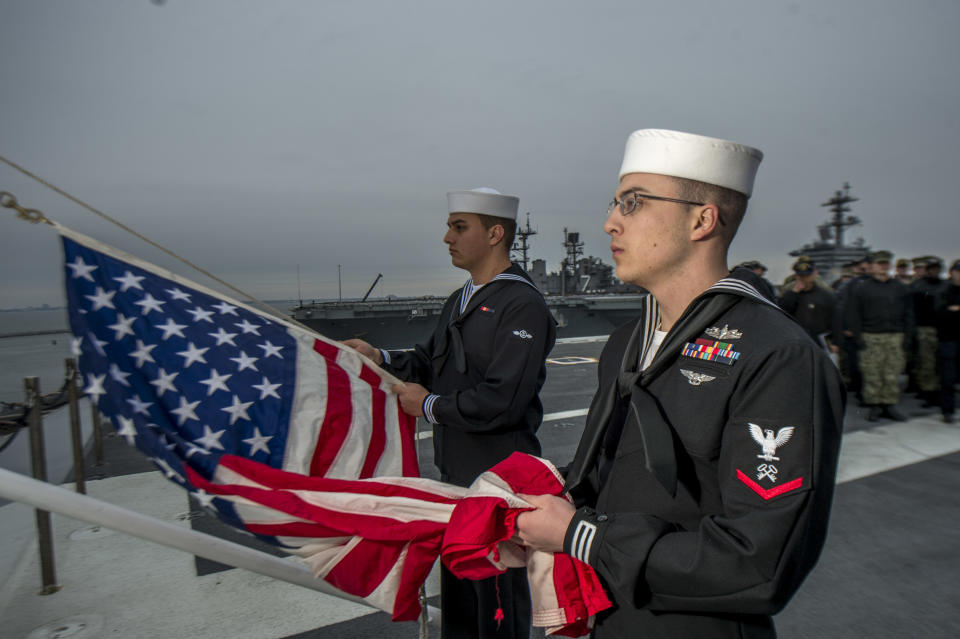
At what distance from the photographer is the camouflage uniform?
5926 millimetres

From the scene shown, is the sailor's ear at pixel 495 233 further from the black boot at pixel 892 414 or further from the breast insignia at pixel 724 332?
the black boot at pixel 892 414

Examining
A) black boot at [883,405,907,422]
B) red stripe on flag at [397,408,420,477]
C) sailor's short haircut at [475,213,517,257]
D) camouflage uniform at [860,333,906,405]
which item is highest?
sailor's short haircut at [475,213,517,257]

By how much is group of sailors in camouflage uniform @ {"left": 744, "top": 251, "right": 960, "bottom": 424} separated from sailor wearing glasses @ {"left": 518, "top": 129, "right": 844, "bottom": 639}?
604 cm

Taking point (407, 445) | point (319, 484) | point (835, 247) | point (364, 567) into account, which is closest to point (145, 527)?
point (319, 484)

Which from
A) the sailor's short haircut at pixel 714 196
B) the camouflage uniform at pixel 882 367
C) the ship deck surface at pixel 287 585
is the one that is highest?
the sailor's short haircut at pixel 714 196

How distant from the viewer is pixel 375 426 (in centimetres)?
215

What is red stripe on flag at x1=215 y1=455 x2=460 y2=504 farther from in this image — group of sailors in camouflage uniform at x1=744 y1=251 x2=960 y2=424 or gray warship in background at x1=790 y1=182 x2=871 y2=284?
gray warship in background at x1=790 y1=182 x2=871 y2=284

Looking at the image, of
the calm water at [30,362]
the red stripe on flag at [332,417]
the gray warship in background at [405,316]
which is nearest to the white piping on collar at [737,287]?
the red stripe on flag at [332,417]

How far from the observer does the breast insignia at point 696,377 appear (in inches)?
43.7

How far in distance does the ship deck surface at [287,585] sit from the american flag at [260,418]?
1098 millimetres

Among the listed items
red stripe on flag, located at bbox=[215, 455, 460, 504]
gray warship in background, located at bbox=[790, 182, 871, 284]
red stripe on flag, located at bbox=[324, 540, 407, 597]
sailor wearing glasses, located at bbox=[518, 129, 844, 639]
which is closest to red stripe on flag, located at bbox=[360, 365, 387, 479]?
red stripe on flag, located at bbox=[215, 455, 460, 504]

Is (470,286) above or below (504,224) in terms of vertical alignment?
below

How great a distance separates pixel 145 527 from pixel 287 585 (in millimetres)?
1604

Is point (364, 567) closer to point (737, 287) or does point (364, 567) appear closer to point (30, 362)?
point (737, 287)
